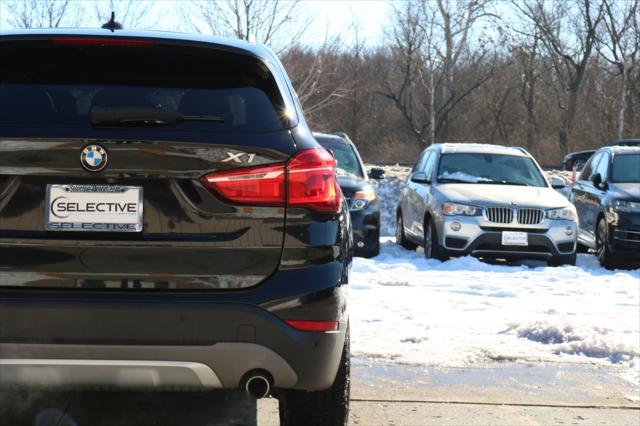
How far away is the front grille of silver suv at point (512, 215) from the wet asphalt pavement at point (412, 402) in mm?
5714

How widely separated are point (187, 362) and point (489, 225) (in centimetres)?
865

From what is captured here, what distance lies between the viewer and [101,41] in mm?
3559

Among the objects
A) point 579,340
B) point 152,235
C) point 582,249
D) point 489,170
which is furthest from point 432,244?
point 152,235

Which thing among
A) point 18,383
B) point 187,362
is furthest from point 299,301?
point 18,383

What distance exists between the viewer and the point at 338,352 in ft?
11.7

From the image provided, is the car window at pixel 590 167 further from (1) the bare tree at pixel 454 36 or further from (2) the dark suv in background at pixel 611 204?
(1) the bare tree at pixel 454 36

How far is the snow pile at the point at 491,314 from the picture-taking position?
6.38m

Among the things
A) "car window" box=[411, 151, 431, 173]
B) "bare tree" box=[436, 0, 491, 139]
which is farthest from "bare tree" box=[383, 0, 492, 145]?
"car window" box=[411, 151, 431, 173]

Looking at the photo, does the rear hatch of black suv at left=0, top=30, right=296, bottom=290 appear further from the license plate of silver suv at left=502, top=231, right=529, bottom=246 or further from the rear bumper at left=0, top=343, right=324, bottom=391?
the license plate of silver suv at left=502, top=231, right=529, bottom=246

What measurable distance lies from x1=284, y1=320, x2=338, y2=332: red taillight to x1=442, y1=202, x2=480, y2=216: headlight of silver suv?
8.36 metres

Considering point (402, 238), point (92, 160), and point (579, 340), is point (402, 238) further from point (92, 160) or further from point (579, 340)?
point (92, 160)

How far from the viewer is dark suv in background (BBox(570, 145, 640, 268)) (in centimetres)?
1221

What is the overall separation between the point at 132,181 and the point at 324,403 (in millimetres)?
1288

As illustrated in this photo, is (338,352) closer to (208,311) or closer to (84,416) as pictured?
(208,311)
